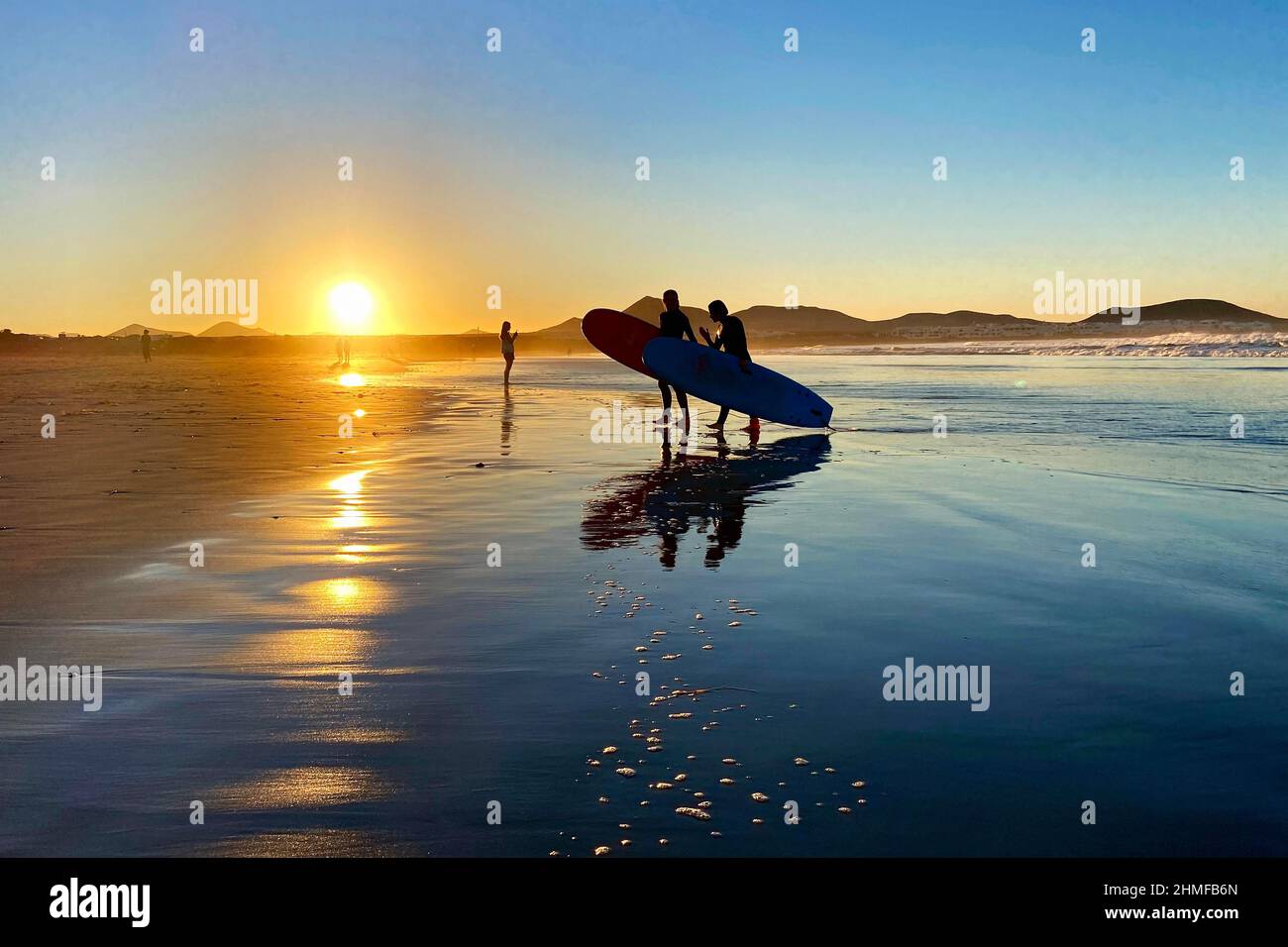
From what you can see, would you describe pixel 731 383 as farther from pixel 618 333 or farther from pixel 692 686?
pixel 692 686

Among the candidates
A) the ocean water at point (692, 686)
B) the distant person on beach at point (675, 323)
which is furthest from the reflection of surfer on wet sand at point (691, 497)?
the distant person on beach at point (675, 323)

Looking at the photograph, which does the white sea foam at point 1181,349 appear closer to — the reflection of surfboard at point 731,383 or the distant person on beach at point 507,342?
the distant person on beach at point 507,342

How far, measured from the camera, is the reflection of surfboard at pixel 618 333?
69.2 ft

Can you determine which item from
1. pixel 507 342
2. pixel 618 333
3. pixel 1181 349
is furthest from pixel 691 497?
pixel 1181 349

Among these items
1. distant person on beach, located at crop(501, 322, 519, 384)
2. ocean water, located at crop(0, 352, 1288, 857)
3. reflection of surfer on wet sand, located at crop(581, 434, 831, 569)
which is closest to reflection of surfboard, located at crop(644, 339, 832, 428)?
reflection of surfer on wet sand, located at crop(581, 434, 831, 569)

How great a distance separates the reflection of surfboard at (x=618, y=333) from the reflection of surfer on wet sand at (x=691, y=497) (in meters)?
6.77

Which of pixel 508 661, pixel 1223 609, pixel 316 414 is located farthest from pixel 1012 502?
pixel 316 414

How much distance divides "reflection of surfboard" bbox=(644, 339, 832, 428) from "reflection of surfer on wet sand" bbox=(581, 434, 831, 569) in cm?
286

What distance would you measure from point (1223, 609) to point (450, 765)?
465 centimetres

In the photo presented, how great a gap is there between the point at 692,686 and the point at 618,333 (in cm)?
1749

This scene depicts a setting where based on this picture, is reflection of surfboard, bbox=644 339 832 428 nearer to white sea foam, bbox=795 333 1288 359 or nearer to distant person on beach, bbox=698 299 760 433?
distant person on beach, bbox=698 299 760 433

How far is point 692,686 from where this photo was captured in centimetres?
438

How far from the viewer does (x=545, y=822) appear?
3113 millimetres

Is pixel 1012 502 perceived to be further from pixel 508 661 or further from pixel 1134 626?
pixel 508 661
